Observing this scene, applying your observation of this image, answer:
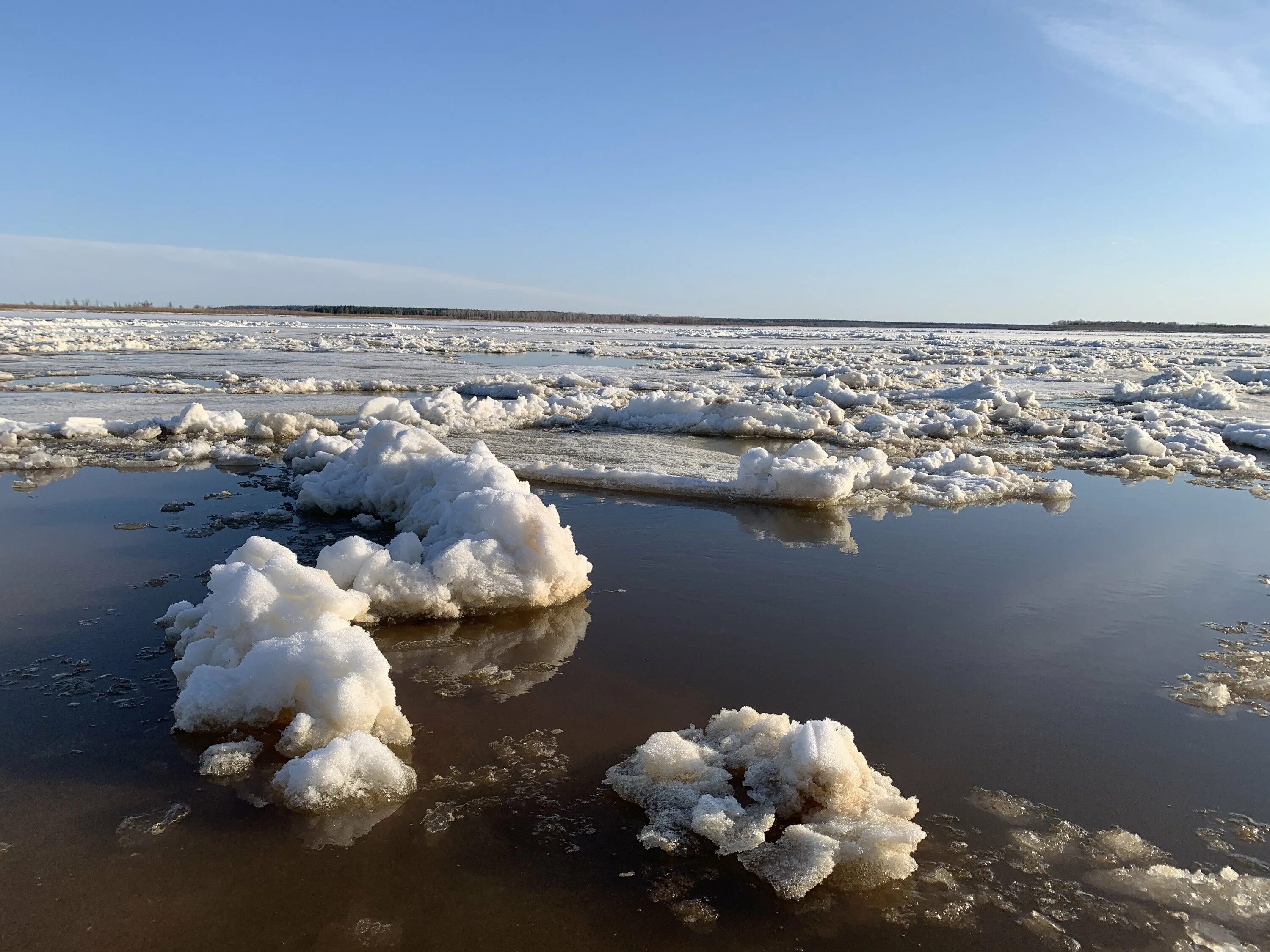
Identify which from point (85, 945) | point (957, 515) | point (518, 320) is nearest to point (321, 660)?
point (85, 945)

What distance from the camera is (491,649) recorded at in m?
3.65

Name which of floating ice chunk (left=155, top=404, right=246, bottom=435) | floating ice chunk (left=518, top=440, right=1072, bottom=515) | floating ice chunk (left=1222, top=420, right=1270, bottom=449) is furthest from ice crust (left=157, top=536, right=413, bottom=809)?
floating ice chunk (left=1222, top=420, right=1270, bottom=449)

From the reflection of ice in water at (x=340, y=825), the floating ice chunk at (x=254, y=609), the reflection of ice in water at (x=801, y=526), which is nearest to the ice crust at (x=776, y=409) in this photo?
the reflection of ice in water at (x=801, y=526)

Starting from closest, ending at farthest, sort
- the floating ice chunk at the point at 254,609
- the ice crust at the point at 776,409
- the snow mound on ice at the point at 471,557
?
the floating ice chunk at the point at 254,609 → the snow mound on ice at the point at 471,557 → the ice crust at the point at 776,409

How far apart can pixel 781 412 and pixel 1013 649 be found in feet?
25.4

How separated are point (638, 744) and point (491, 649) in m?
1.07

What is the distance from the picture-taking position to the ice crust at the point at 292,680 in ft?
8.28

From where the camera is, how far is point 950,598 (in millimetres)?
4336

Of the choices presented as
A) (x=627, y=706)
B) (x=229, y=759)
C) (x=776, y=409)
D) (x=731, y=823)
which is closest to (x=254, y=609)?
(x=229, y=759)

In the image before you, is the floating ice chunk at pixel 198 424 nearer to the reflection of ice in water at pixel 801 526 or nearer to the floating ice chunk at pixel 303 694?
the reflection of ice in water at pixel 801 526

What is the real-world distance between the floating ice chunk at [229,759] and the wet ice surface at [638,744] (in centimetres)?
3

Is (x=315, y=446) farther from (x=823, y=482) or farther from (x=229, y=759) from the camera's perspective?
(x=229, y=759)

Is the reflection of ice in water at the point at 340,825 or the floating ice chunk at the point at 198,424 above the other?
the floating ice chunk at the point at 198,424

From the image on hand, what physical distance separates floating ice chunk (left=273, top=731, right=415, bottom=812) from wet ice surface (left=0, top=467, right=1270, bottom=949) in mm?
64
